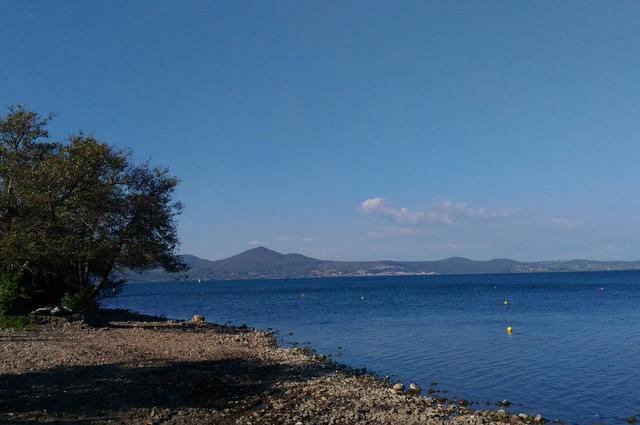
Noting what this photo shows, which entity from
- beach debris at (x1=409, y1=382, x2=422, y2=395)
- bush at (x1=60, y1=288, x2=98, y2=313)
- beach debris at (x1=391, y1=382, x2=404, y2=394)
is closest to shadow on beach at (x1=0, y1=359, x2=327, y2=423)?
beach debris at (x1=391, y1=382, x2=404, y2=394)

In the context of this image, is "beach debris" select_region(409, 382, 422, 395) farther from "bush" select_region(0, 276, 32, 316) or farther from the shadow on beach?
"bush" select_region(0, 276, 32, 316)

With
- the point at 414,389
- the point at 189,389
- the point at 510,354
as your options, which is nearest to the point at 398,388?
the point at 414,389

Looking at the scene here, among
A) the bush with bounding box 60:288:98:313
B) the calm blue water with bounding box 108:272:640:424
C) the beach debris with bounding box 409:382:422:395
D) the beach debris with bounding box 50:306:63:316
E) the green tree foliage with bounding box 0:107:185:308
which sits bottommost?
the calm blue water with bounding box 108:272:640:424

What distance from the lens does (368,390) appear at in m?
20.2

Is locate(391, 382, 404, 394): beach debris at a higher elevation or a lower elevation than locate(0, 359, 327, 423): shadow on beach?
lower

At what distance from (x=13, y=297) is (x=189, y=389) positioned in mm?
18900

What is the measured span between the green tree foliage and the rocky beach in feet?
17.4

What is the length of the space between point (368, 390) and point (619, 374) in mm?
13515

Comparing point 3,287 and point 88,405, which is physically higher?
point 3,287

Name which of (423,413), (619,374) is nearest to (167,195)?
(423,413)

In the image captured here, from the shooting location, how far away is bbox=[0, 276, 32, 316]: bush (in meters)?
30.5

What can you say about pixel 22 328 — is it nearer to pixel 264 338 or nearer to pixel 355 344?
pixel 264 338

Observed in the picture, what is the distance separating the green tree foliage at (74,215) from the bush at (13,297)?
171 millimetres

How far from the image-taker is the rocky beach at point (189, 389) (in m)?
14.9
